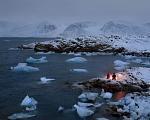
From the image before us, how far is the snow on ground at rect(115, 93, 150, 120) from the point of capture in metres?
23.1

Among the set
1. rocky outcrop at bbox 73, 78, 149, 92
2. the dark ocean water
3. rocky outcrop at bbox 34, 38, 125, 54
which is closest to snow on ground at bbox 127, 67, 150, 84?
rocky outcrop at bbox 73, 78, 149, 92

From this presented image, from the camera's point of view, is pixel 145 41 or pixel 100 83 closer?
pixel 100 83

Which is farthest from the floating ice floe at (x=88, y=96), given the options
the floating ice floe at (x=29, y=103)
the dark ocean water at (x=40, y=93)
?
the floating ice floe at (x=29, y=103)

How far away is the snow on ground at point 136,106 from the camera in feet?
75.8

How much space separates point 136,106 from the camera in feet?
81.0

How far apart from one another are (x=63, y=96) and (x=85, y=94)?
7.19 feet

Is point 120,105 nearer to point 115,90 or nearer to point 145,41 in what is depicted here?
point 115,90

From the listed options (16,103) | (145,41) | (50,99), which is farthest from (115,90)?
(145,41)

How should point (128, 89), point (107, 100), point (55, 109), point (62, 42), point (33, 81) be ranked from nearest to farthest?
point (55, 109) → point (107, 100) → point (128, 89) → point (33, 81) → point (62, 42)

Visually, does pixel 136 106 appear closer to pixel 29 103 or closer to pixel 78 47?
pixel 29 103

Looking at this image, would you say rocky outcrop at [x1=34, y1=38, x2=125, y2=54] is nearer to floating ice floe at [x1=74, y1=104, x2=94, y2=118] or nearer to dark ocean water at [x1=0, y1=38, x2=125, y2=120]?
dark ocean water at [x1=0, y1=38, x2=125, y2=120]

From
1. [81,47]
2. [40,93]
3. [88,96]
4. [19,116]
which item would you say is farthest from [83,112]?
[81,47]

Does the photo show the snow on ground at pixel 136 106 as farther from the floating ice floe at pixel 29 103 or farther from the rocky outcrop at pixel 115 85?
the floating ice floe at pixel 29 103

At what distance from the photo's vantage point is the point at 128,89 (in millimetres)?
30438
